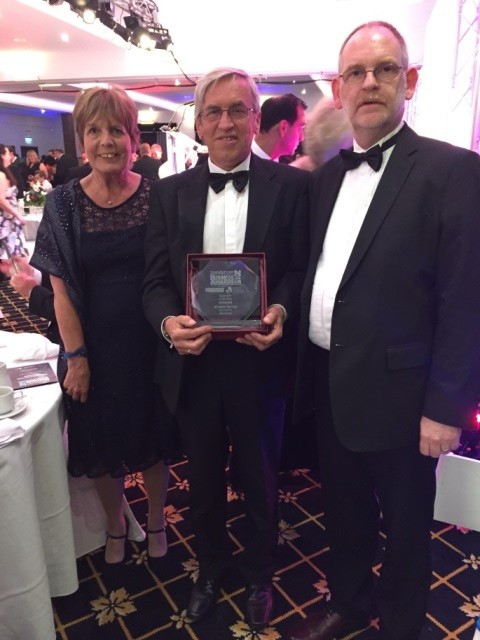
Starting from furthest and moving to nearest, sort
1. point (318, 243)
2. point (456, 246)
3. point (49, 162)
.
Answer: point (49, 162)
point (318, 243)
point (456, 246)

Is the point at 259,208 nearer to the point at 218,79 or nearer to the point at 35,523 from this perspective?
the point at 218,79

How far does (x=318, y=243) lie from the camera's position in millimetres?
1491

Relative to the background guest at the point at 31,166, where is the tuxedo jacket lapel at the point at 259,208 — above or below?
below

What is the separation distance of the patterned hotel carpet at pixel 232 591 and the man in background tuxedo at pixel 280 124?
80.5 inches

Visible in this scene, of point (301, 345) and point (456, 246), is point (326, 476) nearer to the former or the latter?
point (301, 345)

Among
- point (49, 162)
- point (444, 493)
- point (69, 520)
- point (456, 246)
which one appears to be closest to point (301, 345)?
point (456, 246)

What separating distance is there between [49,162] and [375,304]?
39.3ft

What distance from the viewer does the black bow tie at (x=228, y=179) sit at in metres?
1.59

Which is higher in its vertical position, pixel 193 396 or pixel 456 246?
pixel 456 246

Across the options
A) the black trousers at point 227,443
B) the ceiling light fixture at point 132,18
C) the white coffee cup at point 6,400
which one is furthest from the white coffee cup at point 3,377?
the ceiling light fixture at point 132,18

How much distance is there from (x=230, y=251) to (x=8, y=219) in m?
5.96

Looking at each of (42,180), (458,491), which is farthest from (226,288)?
(42,180)

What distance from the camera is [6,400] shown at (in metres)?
1.55

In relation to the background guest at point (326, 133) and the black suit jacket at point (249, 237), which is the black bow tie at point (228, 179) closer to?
the black suit jacket at point (249, 237)
